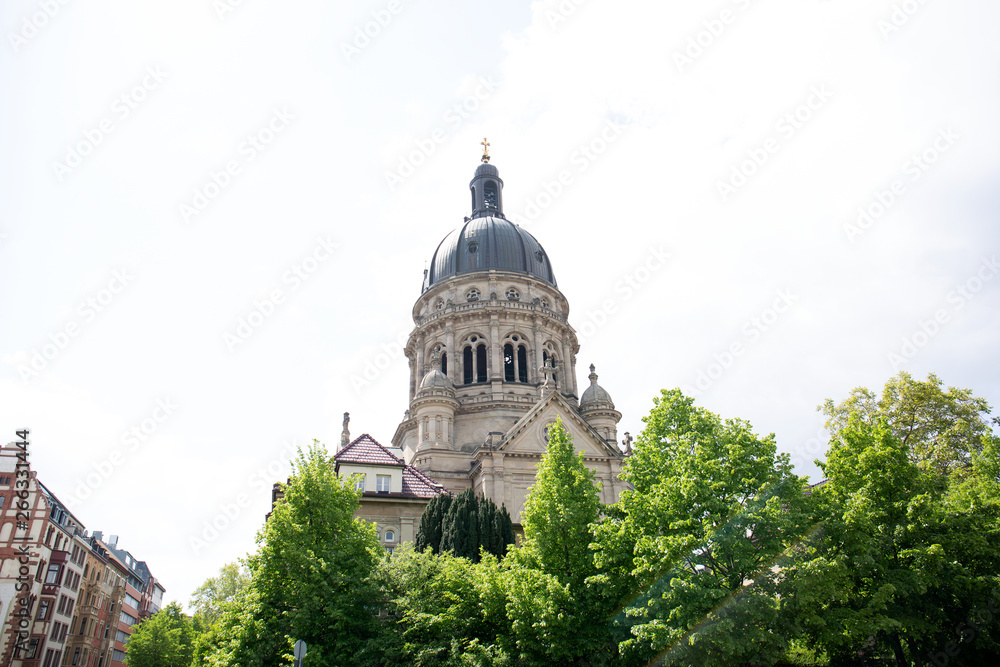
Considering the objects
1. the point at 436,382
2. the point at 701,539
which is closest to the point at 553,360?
the point at 436,382

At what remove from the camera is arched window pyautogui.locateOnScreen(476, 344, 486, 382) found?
185ft

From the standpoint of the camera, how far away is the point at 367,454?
37.4m

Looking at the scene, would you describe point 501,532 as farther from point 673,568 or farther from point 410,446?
point 410,446

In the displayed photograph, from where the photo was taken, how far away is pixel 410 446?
53156 millimetres

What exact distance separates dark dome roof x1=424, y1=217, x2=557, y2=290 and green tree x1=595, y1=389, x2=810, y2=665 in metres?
40.1

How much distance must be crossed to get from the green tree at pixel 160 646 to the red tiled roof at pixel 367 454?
2457 cm

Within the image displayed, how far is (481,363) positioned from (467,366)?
3.99 feet

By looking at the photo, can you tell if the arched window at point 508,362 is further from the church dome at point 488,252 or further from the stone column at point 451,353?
the church dome at point 488,252

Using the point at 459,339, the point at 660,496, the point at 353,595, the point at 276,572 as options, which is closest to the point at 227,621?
the point at 276,572

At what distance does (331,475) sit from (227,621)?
20.9 feet

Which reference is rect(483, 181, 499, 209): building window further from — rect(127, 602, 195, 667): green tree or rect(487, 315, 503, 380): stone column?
rect(127, 602, 195, 667): green tree

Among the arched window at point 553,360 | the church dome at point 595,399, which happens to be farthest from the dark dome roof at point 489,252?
the church dome at point 595,399

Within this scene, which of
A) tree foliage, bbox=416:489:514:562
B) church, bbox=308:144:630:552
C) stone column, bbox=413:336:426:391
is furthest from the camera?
stone column, bbox=413:336:426:391

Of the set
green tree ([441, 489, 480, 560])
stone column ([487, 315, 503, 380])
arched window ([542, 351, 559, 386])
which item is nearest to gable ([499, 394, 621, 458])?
stone column ([487, 315, 503, 380])
